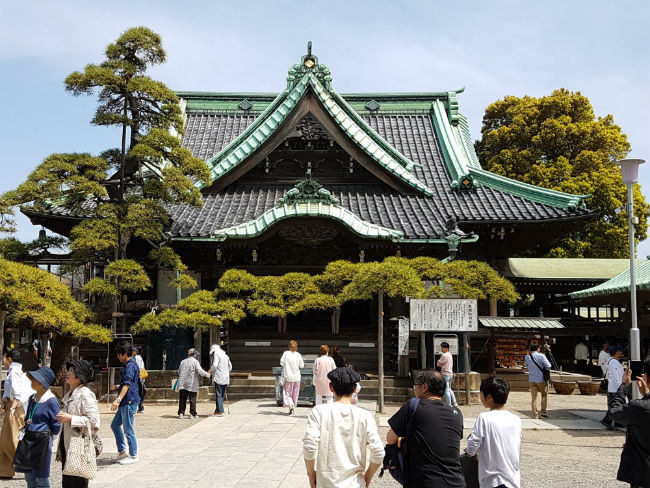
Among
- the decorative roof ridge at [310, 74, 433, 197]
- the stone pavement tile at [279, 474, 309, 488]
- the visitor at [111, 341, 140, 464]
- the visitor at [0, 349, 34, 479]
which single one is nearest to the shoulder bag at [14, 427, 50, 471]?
the visitor at [0, 349, 34, 479]

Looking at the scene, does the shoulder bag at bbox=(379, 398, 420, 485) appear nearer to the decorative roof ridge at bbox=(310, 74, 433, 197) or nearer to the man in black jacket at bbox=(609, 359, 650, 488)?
the man in black jacket at bbox=(609, 359, 650, 488)

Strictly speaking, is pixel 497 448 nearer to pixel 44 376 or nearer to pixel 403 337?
pixel 44 376

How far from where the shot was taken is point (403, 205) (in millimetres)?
21719

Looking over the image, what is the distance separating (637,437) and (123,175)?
14.6 m

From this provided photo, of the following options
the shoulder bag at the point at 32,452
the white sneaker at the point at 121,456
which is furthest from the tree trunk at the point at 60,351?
the shoulder bag at the point at 32,452

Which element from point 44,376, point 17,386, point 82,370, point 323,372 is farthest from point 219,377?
point 44,376

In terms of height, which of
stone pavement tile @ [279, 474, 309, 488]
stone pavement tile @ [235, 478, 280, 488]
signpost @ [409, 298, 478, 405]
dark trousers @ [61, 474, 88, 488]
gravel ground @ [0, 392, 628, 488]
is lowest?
gravel ground @ [0, 392, 628, 488]

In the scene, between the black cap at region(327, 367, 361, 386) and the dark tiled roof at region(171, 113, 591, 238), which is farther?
the dark tiled roof at region(171, 113, 591, 238)

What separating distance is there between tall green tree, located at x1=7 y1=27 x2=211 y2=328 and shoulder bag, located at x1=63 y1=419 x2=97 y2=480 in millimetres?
9741

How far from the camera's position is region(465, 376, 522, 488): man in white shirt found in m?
5.30

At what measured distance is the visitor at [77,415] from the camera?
6.87 m

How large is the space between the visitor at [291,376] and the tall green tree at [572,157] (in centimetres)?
2243

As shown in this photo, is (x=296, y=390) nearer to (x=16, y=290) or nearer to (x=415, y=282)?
(x=415, y=282)

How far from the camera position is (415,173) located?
77.6ft
